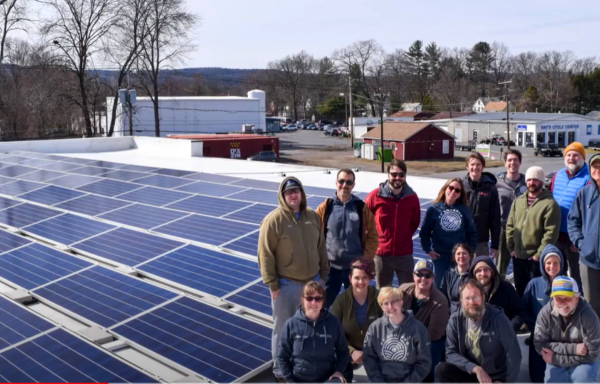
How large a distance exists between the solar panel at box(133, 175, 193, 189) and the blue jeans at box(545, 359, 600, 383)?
31.8 feet

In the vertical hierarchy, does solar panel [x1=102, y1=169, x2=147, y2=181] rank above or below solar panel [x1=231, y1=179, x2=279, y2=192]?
above

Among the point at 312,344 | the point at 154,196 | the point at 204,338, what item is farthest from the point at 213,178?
the point at 312,344

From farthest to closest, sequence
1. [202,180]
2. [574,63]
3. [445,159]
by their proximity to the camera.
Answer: [574,63] → [445,159] → [202,180]

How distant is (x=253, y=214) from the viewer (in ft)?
33.8

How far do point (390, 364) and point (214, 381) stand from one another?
1.46m

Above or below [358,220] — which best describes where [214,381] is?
below

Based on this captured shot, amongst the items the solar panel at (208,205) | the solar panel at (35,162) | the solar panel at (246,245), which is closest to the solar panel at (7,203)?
the solar panel at (208,205)

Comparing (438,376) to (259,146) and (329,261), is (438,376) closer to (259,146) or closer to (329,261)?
(329,261)

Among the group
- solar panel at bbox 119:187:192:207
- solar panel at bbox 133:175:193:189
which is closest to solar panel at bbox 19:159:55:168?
solar panel at bbox 133:175:193:189

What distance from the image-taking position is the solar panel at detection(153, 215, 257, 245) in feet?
30.0

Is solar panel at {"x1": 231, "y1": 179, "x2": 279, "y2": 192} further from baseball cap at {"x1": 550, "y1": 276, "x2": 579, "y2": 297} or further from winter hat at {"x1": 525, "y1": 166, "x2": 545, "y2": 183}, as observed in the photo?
baseball cap at {"x1": 550, "y1": 276, "x2": 579, "y2": 297}

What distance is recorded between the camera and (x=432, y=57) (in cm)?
10275

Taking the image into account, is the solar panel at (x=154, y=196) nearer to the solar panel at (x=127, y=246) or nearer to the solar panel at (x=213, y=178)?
the solar panel at (x=213, y=178)

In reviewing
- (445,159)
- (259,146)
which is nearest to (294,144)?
(445,159)
